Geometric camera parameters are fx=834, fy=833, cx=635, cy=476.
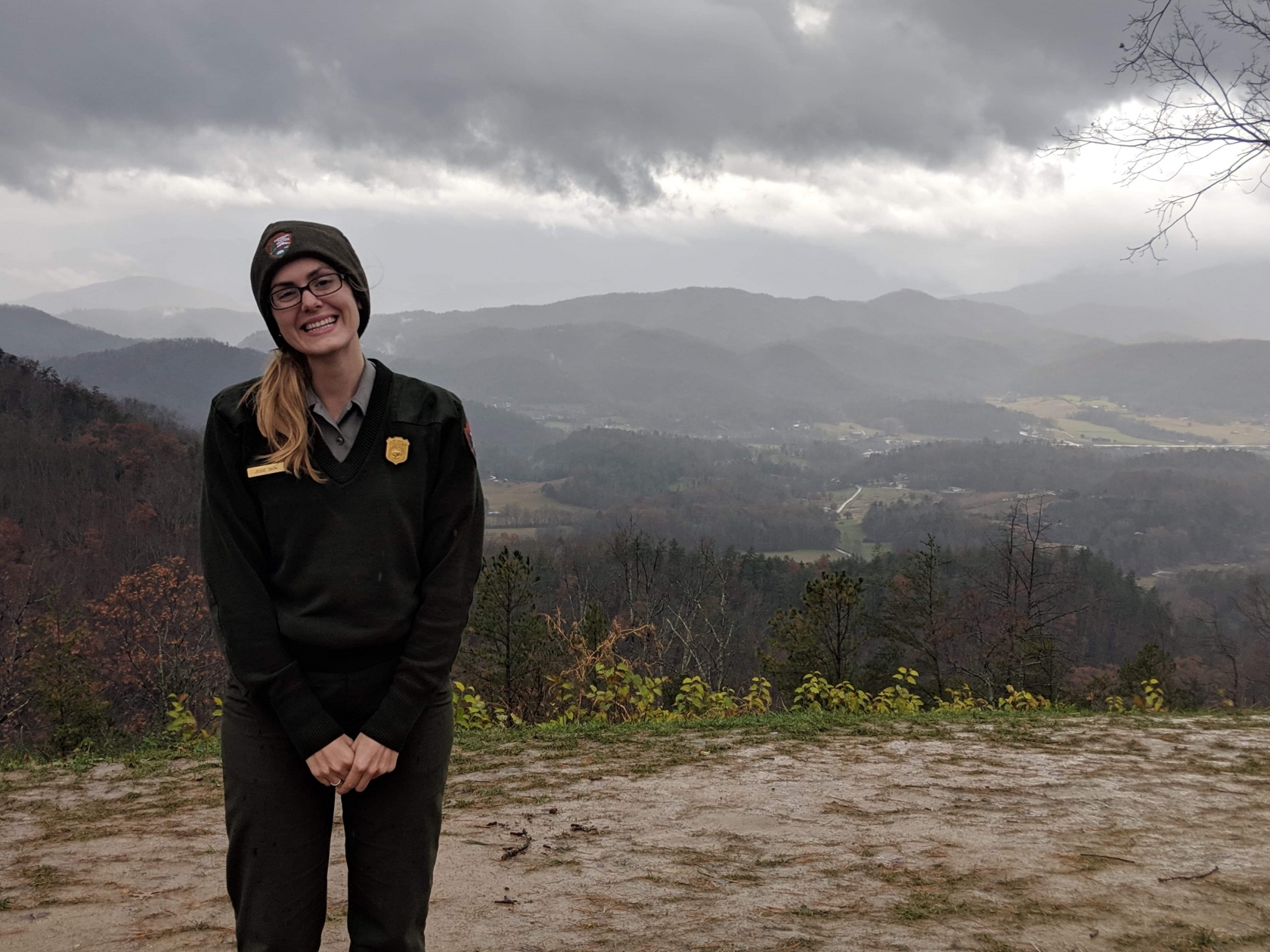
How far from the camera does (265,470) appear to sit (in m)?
2.21

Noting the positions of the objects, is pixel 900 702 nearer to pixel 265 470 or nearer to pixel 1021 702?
pixel 1021 702

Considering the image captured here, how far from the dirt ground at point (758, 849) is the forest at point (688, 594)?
11.4ft

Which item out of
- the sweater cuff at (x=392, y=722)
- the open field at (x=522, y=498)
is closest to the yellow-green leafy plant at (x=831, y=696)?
the sweater cuff at (x=392, y=722)

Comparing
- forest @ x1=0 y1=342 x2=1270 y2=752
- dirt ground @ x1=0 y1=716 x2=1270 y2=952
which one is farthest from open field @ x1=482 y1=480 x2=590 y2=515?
dirt ground @ x1=0 y1=716 x2=1270 y2=952

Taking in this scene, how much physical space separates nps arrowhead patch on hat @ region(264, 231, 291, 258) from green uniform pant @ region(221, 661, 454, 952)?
1.15 metres

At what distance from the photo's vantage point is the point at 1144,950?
3.15m

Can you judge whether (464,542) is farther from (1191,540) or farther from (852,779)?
(1191,540)

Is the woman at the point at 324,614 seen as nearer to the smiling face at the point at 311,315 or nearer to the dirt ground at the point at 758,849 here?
the smiling face at the point at 311,315

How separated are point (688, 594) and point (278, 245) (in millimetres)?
36938

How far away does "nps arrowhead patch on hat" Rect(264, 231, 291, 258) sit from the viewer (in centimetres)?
229

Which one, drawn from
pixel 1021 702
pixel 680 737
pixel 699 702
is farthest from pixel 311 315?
pixel 1021 702

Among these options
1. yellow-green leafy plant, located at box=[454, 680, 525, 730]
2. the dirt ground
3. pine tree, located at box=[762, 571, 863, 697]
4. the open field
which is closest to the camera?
the dirt ground

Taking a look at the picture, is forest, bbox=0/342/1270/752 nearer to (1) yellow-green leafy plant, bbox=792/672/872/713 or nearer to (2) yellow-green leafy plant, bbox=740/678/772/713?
(2) yellow-green leafy plant, bbox=740/678/772/713

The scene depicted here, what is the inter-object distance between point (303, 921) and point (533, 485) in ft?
496
